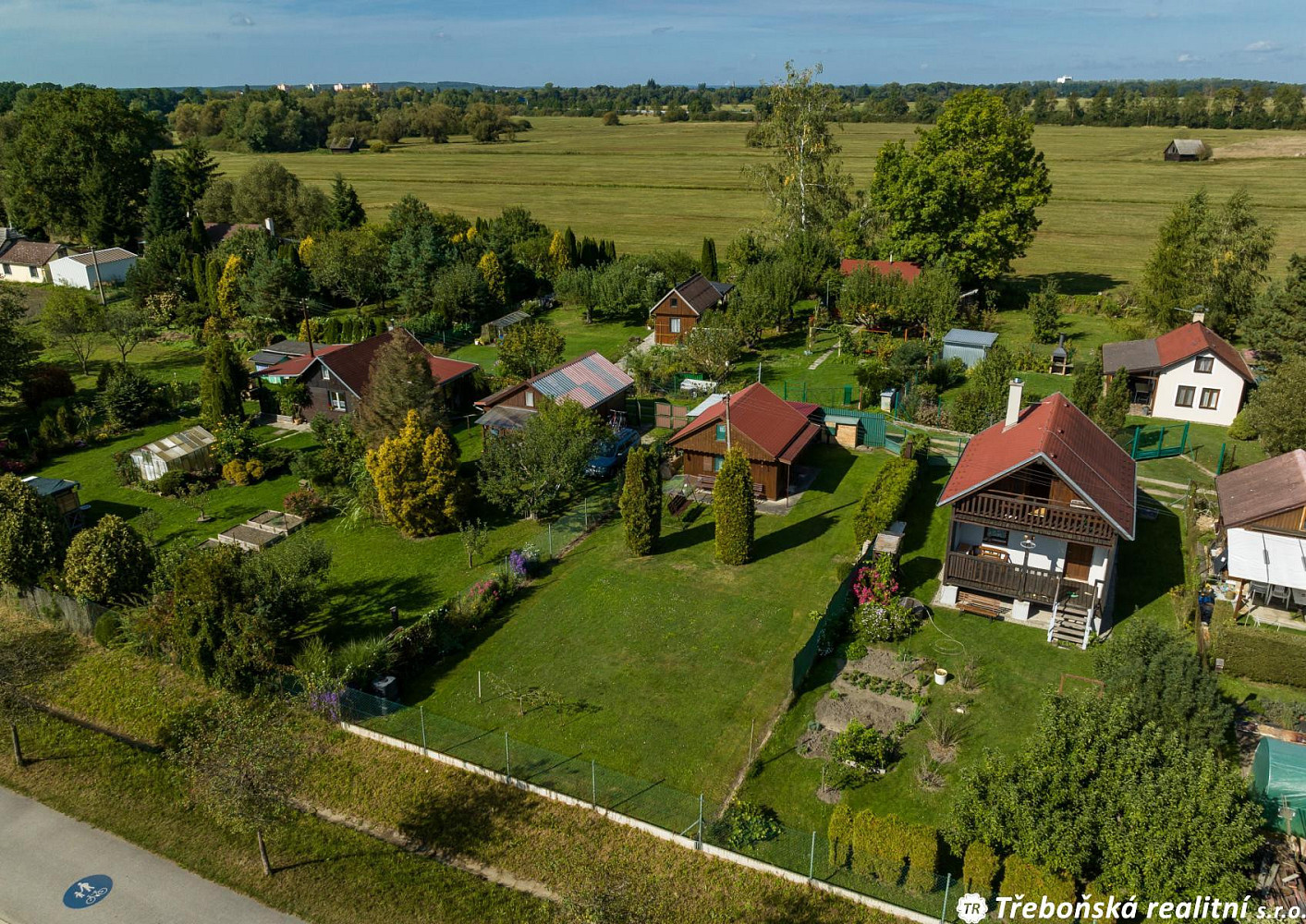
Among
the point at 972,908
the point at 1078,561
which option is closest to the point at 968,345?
the point at 1078,561

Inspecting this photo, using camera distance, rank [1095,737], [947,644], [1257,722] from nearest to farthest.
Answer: [1095,737] → [1257,722] → [947,644]

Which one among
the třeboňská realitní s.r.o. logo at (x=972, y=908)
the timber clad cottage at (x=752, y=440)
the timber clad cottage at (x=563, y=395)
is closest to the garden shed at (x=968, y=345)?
the timber clad cottage at (x=752, y=440)

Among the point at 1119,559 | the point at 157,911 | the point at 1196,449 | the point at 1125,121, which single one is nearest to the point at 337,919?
the point at 157,911

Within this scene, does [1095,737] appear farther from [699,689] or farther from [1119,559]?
[1119,559]

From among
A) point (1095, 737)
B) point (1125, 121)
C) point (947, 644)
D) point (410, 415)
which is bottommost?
point (947, 644)

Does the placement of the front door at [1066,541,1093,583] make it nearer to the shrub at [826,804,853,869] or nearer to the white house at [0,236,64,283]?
the shrub at [826,804,853,869]

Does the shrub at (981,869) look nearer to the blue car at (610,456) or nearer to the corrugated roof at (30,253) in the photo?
the blue car at (610,456)
